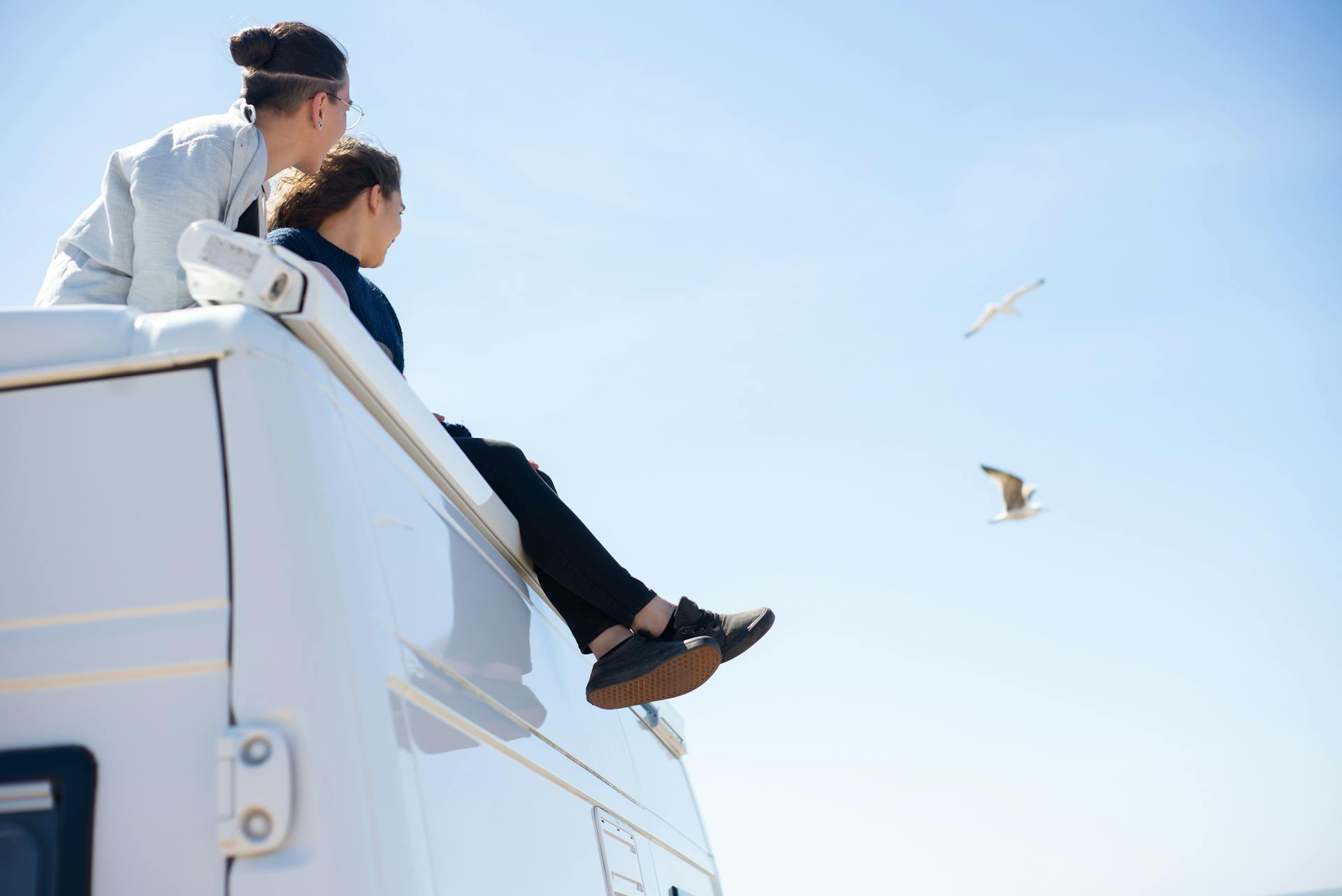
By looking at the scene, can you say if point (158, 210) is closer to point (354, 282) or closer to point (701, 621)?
point (354, 282)

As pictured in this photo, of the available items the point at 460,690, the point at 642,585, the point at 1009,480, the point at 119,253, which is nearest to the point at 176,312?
the point at 460,690

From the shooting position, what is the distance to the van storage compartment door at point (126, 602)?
959mm

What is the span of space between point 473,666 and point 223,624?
51 cm

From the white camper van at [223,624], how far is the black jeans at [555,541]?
757 millimetres

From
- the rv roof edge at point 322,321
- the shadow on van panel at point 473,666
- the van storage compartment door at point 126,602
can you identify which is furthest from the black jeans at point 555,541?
the van storage compartment door at point 126,602

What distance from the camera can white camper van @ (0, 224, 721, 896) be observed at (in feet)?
3.12

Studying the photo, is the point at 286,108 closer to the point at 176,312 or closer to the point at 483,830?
the point at 176,312

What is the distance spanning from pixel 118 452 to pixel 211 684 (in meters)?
0.26

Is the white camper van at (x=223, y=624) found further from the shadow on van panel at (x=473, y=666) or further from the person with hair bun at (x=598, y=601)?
the person with hair bun at (x=598, y=601)

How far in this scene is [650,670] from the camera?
2146 millimetres

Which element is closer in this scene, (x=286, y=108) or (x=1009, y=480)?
(x=286, y=108)

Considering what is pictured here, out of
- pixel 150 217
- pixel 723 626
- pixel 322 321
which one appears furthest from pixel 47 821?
pixel 723 626

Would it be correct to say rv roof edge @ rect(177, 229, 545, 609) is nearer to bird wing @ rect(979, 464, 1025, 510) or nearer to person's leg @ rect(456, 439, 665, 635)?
person's leg @ rect(456, 439, 665, 635)

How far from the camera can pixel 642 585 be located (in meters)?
2.28
